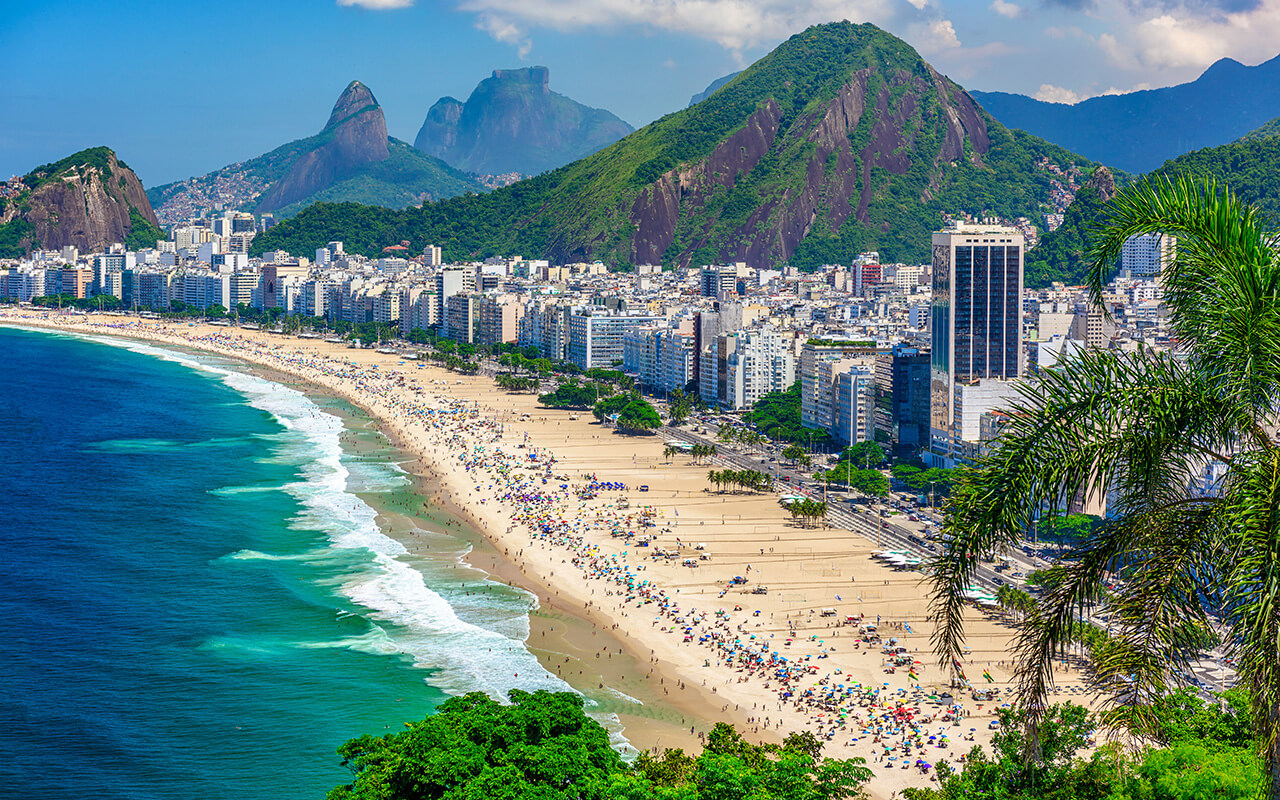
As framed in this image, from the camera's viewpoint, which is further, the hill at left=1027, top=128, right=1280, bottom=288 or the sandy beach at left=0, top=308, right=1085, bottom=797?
the hill at left=1027, top=128, right=1280, bottom=288

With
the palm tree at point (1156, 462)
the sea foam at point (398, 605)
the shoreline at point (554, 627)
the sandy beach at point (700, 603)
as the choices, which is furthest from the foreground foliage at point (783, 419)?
the palm tree at point (1156, 462)

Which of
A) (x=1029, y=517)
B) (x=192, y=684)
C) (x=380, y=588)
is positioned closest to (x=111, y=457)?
(x=380, y=588)

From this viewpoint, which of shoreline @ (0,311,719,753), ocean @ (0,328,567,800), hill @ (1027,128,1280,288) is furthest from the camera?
hill @ (1027,128,1280,288)

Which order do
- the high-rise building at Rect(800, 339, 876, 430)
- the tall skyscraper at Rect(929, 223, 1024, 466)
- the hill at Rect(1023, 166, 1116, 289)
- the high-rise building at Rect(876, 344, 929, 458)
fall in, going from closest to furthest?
the high-rise building at Rect(876, 344, 929, 458) < the tall skyscraper at Rect(929, 223, 1024, 466) < the high-rise building at Rect(800, 339, 876, 430) < the hill at Rect(1023, 166, 1116, 289)

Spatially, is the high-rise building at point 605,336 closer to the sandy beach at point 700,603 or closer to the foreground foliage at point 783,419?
the foreground foliage at point 783,419

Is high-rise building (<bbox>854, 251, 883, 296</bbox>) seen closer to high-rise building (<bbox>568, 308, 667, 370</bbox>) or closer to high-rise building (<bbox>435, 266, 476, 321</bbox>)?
high-rise building (<bbox>435, 266, 476, 321</bbox>)

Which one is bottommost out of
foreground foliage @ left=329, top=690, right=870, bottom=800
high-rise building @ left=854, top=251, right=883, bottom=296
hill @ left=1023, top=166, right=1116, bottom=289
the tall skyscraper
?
foreground foliage @ left=329, top=690, right=870, bottom=800

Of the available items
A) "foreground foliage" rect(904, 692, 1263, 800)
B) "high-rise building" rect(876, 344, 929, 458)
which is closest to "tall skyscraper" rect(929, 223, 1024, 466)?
"high-rise building" rect(876, 344, 929, 458)

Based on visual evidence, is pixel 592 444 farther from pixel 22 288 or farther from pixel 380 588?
pixel 22 288
